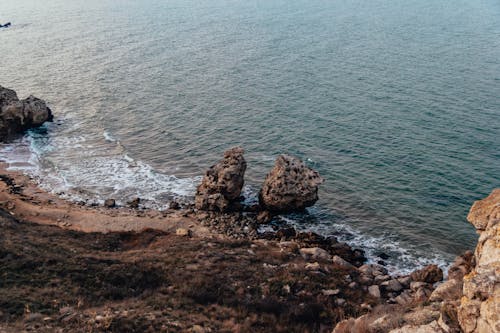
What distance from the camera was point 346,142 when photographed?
5394 cm

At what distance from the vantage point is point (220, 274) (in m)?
27.1

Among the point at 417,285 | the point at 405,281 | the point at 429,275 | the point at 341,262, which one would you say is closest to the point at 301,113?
the point at 341,262

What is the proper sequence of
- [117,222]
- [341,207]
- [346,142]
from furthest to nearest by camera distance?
[346,142] < [341,207] < [117,222]

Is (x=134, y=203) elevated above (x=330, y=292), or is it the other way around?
(x=330, y=292)

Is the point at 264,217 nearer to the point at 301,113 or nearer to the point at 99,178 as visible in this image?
the point at 99,178

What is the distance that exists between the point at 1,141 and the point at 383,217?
1966 inches

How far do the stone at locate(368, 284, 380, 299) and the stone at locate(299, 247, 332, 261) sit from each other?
490 cm

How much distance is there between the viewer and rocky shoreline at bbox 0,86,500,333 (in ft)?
61.9

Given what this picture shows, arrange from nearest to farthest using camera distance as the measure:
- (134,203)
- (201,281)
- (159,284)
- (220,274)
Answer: (159,284) → (201,281) → (220,274) → (134,203)

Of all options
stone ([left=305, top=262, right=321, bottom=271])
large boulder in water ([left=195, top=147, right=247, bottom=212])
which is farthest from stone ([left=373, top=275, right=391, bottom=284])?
large boulder in water ([left=195, top=147, right=247, bottom=212])

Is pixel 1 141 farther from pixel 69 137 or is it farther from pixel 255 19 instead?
pixel 255 19

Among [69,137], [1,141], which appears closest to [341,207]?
[69,137]

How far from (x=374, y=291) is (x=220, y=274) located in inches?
399

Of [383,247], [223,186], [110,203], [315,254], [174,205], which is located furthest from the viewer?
[110,203]
